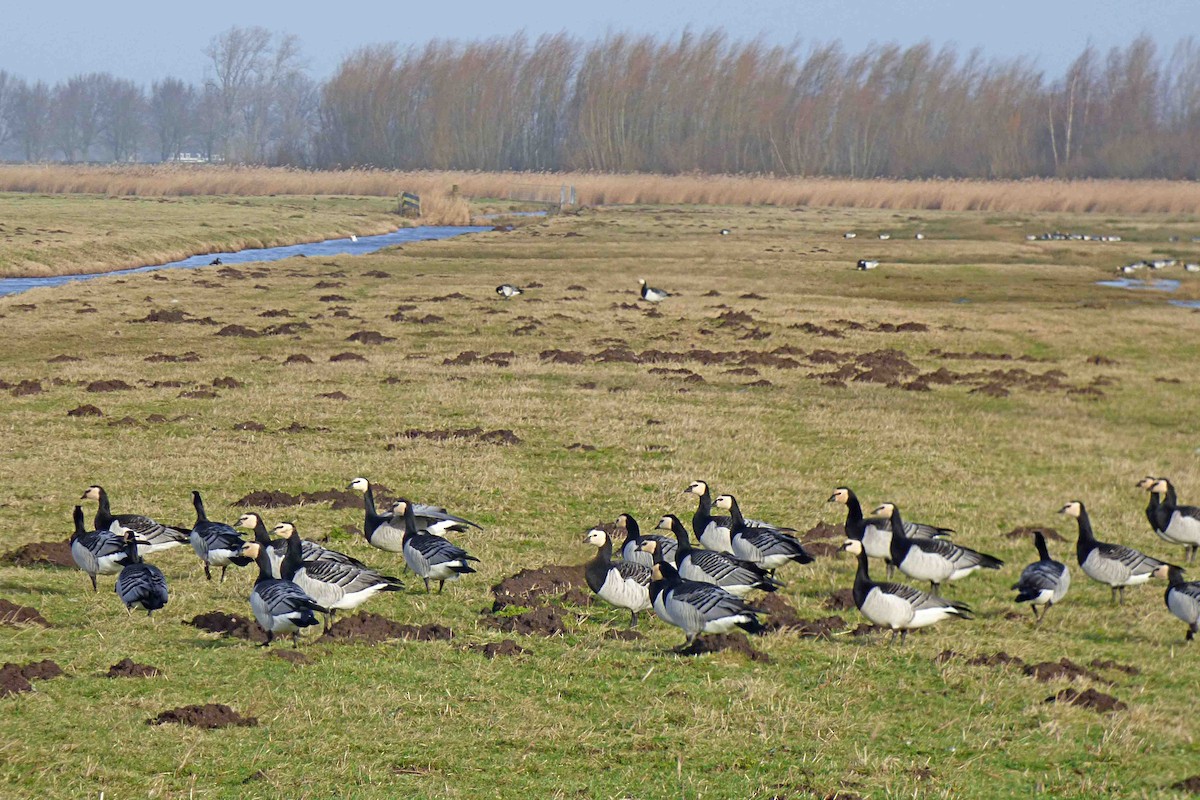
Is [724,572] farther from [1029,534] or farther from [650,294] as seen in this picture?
[650,294]

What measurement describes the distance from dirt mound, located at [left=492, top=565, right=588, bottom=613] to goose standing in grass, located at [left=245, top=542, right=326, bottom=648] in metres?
2.40

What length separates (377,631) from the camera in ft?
41.8

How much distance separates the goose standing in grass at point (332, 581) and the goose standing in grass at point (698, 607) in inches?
107

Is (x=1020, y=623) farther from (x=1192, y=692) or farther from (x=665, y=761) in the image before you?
(x=665, y=761)

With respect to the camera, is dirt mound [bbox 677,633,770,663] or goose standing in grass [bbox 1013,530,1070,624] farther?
goose standing in grass [bbox 1013,530,1070,624]

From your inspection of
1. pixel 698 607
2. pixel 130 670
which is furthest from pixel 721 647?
pixel 130 670

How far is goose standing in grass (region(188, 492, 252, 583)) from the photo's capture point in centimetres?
1395

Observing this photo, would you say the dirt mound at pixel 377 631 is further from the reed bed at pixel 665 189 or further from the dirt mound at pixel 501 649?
the reed bed at pixel 665 189

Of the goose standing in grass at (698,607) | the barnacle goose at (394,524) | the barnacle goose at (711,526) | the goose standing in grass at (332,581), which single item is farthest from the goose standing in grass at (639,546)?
the goose standing in grass at (332,581)

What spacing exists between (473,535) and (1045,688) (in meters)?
7.73

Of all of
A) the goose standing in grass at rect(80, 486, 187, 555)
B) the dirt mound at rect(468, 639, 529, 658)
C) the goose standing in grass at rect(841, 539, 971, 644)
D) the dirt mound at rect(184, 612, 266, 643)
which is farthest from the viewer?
the goose standing in grass at rect(80, 486, 187, 555)

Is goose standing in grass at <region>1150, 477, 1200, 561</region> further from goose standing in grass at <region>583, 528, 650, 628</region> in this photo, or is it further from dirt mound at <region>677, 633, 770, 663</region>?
goose standing in grass at <region>583, 528, 650, 628</region>

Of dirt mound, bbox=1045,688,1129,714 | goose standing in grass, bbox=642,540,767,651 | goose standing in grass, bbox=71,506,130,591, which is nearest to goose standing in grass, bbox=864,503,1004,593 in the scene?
goose standing in grass, bbox=642,540,767,651

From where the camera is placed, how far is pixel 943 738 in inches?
408
